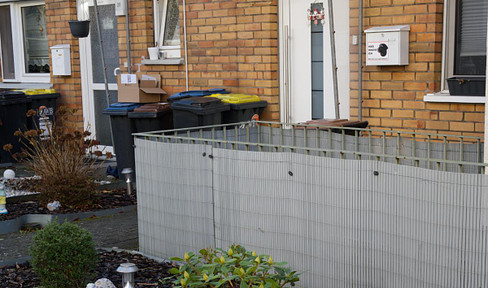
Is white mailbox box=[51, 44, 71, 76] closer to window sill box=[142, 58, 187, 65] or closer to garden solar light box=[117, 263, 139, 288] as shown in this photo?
window sill box=[142, 58, 187, 65]

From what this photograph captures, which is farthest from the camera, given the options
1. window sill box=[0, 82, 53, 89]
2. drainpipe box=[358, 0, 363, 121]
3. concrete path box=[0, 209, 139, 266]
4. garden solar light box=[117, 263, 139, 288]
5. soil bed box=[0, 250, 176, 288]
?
window sill box=[0, 82, 53, 89]

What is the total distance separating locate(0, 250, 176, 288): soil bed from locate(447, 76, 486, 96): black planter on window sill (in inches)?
138

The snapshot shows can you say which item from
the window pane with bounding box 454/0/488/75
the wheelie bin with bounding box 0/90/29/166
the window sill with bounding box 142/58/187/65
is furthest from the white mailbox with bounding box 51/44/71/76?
the window pane with bounding box 454/0/488/75

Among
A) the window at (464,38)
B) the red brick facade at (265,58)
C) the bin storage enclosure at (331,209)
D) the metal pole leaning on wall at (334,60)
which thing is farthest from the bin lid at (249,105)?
the bin storage enclosure at (331,209)

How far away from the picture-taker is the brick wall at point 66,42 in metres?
11.9

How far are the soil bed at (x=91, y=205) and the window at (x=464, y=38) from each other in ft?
12.3

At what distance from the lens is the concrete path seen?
616 cm

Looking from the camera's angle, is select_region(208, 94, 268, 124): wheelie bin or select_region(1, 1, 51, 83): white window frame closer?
select_region(208, 94, 268, 124): wheelie bin

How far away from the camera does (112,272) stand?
528cm

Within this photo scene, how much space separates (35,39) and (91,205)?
6355mm

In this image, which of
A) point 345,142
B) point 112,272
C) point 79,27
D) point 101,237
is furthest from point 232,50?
point 112,272

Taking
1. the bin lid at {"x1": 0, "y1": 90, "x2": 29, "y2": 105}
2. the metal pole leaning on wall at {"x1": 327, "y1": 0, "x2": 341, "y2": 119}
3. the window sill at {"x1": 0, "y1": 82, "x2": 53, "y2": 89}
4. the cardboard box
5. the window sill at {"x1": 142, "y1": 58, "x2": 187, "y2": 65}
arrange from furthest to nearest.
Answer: the window sill at {"x1": 0, "y1": 82, "x2": 53, "y2": 89}, the bin lid at {"x1": 0, "y1": 90, "x2": 29, "y2": 105}, the window sill at {"x1": 142, "y1": 58, "x2": 187, "y2": 65}, the cardboard box, the metal pole leaning on wall at {"x1": 327, "y1": 0, "x2": 341, "y2": 119}

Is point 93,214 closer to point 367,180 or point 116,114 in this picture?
point 116,114

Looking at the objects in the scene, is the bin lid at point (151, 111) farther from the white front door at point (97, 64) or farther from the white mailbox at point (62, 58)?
the white mailbox at point (62, 58)
